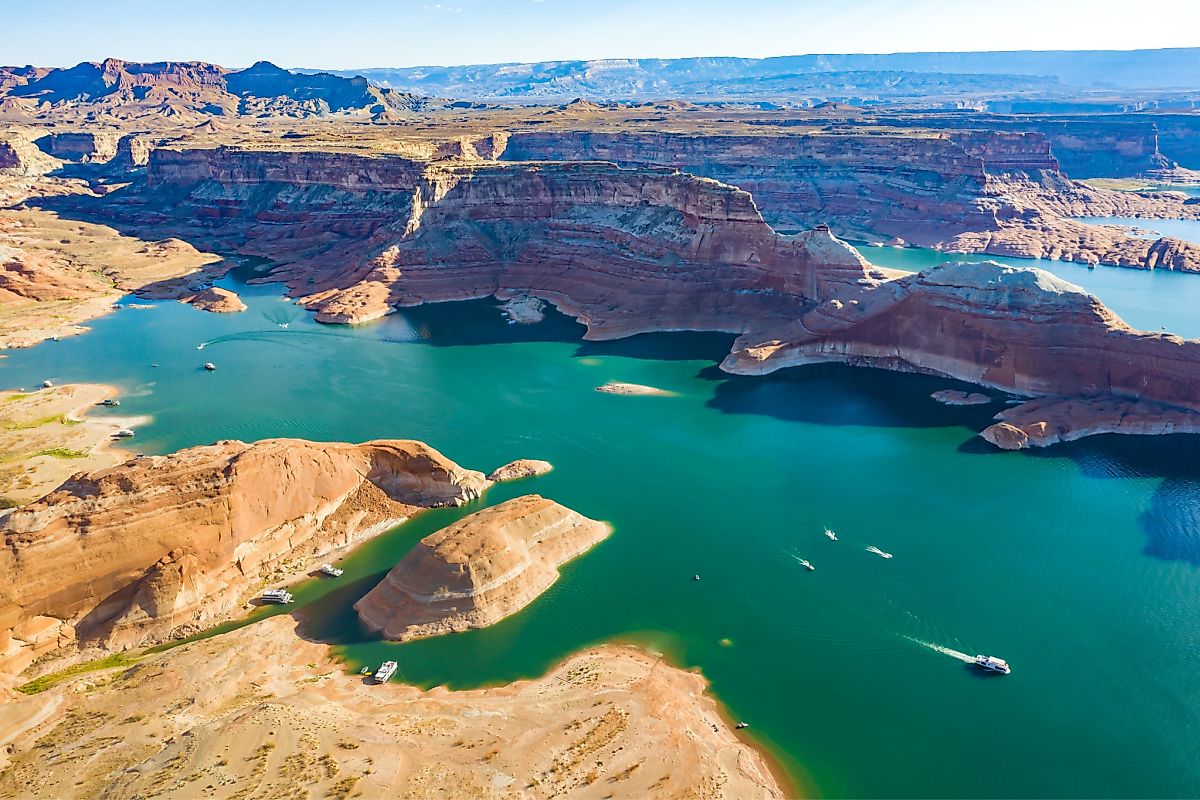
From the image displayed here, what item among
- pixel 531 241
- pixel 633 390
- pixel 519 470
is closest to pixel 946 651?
pixel 519 470

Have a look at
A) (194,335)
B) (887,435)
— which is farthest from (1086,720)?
(194,335)

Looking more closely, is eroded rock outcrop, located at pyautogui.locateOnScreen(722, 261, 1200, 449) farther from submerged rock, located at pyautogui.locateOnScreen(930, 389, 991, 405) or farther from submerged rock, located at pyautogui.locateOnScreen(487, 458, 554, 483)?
submerged rock, located at pyautogui.locateOnScreen(487, 458, 554, 483)

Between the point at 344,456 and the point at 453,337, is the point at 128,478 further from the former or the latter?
the point at 453,337

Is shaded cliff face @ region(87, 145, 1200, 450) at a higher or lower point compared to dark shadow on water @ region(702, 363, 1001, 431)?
higher

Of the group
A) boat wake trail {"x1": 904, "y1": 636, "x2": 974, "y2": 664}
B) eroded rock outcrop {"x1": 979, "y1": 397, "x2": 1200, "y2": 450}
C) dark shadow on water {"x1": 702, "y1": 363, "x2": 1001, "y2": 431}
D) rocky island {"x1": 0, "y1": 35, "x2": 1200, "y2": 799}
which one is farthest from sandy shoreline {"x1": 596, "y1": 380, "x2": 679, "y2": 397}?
boat wake trail {"x1": 904, "y1": 636, "x2": 974, "y2": 664}

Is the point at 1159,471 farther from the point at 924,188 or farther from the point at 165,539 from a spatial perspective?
the point at 924,188

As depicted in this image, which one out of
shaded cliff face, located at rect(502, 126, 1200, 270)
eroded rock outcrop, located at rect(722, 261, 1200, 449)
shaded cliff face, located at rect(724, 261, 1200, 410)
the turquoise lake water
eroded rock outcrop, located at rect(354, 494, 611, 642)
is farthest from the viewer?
shaded cliff face, located at rect(502, 126, 1200, 270)

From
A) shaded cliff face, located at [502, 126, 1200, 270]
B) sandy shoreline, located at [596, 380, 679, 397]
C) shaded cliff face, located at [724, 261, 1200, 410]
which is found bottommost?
sandy shoreline, located at [596, 380, 679, 397]

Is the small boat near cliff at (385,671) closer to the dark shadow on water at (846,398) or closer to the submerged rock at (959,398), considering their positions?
the dark shadow on water at (846,398)
